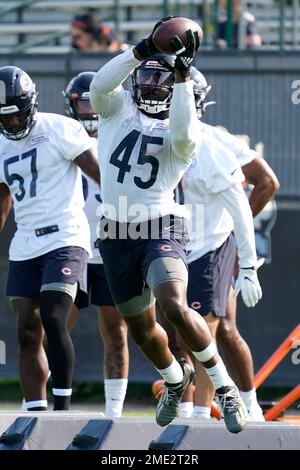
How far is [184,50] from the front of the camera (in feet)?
19.9

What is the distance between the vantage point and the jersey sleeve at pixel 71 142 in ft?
24.7

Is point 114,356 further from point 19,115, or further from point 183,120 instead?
point 183,120

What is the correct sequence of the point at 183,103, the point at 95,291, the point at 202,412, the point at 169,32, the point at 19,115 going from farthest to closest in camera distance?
the point at 95,291 → the point at 202,412 → the point at 19,115 → the point at 183,103 → the point at 169,32

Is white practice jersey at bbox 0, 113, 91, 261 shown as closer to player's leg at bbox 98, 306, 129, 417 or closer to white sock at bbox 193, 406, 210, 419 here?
player's leg at bbox 98, 306, 129, 417

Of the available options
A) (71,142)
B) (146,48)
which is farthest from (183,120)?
(71,142)

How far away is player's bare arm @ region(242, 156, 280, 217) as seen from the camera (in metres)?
7.93

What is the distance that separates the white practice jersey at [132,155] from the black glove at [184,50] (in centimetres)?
31

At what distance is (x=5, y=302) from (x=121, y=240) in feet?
14.8

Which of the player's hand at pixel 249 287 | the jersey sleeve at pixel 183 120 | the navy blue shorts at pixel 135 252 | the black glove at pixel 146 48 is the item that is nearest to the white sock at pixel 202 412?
the player's hand at pixel 249 287

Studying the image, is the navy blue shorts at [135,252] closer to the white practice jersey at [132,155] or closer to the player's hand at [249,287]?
the white practice jersey at [132,155]

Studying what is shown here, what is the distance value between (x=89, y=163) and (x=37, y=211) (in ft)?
1.33

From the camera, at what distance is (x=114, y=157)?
652 centimetres

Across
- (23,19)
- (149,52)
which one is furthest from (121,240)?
(23,19)

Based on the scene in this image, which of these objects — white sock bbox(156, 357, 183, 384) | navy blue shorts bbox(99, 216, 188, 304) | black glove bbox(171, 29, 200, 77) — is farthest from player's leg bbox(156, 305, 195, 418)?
black glove bbox(171, 29, 200, 77)
